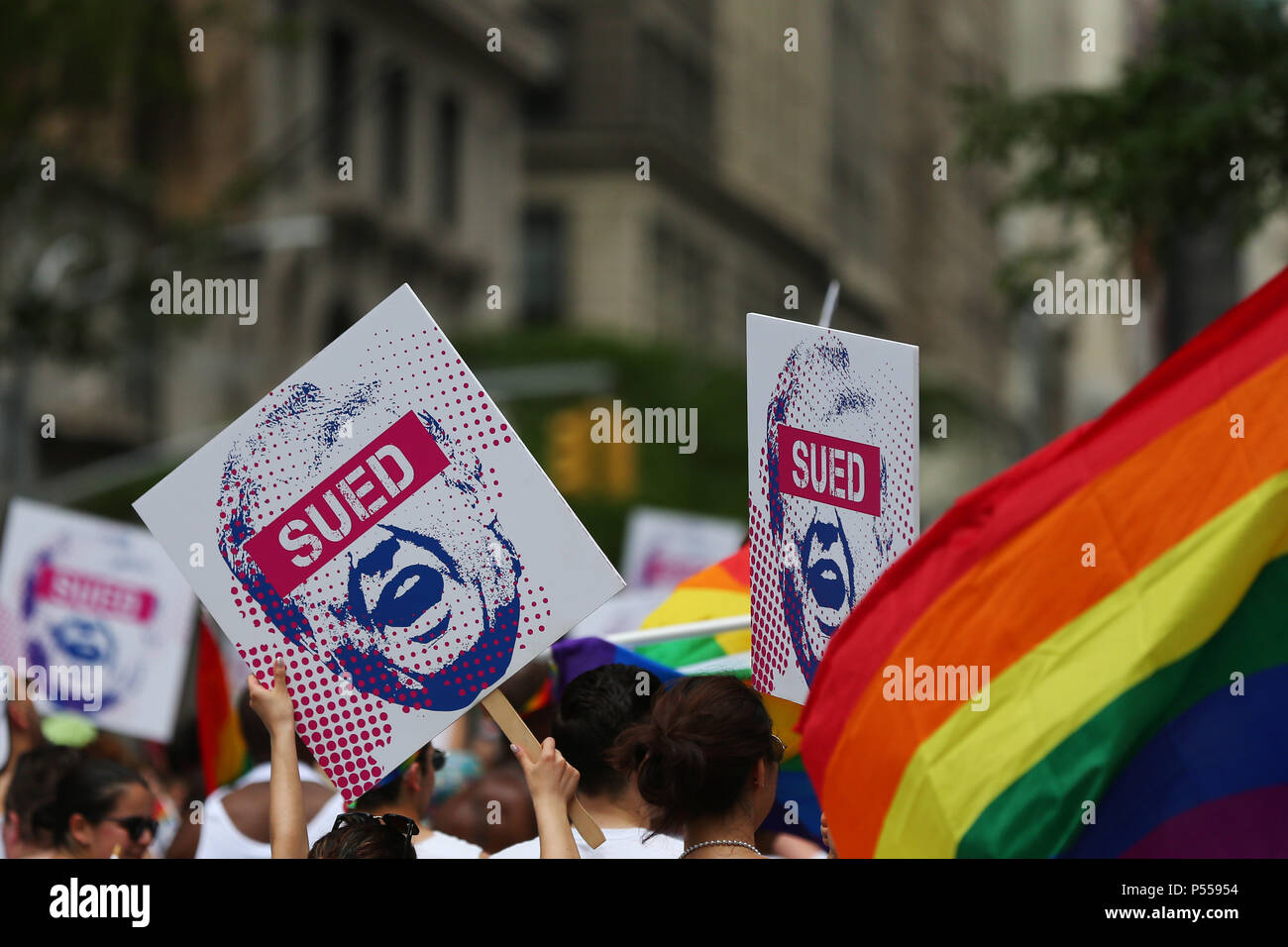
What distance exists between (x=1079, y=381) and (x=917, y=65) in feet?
50.9

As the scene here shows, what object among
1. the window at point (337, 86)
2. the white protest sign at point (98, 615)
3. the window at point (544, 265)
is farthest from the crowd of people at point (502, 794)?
the window at point (544, 265)

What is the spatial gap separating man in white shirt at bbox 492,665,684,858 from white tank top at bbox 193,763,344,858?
1333 mm

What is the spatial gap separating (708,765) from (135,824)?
2220 mm

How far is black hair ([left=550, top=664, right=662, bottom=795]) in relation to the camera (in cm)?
500

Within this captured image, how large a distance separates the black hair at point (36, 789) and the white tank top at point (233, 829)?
0.63 meters

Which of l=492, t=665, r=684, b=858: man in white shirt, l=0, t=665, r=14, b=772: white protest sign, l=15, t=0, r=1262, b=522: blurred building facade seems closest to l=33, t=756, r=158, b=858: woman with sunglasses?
l=0, t=665, r=14, b=772: white protest sign

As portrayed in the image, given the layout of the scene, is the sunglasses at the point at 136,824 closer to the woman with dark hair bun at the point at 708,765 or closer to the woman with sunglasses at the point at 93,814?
the woman with sunglasses at the point at 93,814

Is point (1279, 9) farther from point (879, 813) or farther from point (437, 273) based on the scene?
point (437, 273)

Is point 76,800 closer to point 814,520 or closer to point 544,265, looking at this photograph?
point 814,520

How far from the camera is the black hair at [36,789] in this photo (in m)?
5.71

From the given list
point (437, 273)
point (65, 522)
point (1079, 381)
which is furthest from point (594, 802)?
point (1079, 381)

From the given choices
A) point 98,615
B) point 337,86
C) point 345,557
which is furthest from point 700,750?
point 337,86

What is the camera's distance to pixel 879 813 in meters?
4.35
